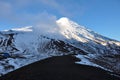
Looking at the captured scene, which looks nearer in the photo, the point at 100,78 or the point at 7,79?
the point at 100,78

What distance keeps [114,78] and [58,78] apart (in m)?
10.8

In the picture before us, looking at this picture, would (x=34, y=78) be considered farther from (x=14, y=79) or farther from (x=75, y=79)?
(x=75, y=79)

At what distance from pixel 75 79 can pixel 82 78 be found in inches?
61.6

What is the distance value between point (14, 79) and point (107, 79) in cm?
1860

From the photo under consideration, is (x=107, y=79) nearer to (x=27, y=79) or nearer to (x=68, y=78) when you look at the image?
(x=68, y=78)

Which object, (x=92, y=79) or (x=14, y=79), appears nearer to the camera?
(x=92, y=79)

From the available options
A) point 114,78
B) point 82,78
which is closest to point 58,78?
point 82,78

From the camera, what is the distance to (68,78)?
1788 inches

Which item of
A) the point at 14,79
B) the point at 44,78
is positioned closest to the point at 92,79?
the point at 44,78

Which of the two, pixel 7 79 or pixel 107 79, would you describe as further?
pixel 7 79

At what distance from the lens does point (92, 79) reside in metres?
44.0

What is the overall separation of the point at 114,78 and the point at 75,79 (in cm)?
768

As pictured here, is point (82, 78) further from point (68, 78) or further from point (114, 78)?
point (114, 78)

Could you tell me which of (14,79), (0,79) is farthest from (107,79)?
(0,79)
